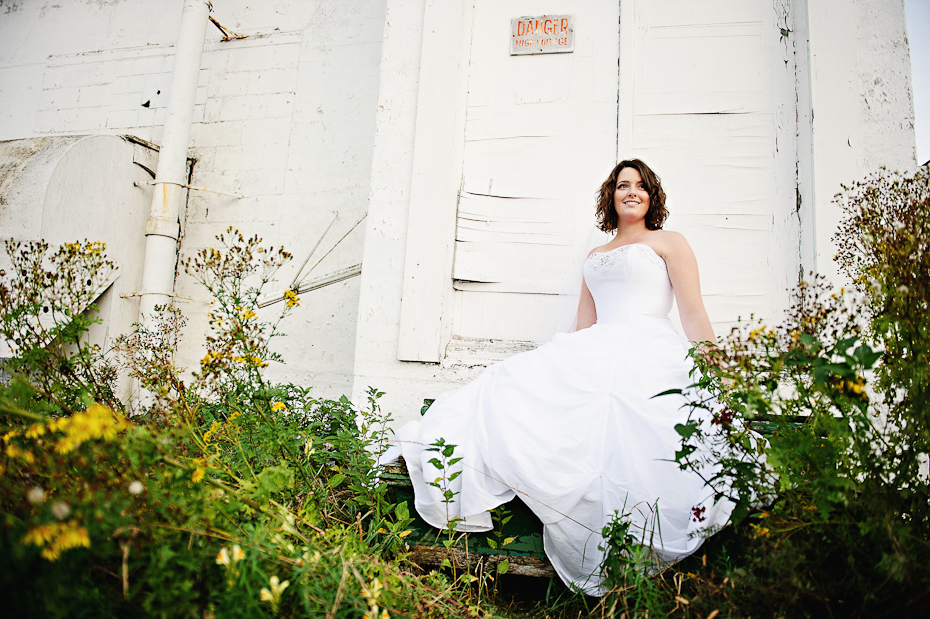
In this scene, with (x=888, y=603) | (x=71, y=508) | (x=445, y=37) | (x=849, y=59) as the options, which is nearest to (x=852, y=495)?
(x=888, y=603)

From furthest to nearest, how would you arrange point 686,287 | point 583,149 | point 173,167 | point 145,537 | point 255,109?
1. point 255,109
2. point 173,167
3. point 583,149
4. point 686,287
5. point 145,537

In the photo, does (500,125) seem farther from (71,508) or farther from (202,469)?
(71,508)

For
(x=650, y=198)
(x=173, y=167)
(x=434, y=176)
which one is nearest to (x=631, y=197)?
(x=650, y=198)

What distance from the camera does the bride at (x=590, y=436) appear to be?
190cm

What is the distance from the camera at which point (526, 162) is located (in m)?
3.47

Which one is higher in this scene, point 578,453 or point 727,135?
point 727,135

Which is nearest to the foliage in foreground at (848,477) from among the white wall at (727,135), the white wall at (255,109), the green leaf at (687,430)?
the green leaf at (687,430)

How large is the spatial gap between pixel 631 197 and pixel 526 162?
30.7 inches

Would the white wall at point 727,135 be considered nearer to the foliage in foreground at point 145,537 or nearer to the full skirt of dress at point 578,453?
the full skirt of dress at point 578,453

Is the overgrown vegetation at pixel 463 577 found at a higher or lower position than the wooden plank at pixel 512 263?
lower

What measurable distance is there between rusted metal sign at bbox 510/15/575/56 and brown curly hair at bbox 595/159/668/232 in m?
0.97

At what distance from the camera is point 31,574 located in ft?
3.08

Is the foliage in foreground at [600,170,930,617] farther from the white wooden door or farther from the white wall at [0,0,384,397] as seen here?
the white wall at [0,0,384,397]

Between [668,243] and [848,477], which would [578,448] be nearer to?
[848,477]
